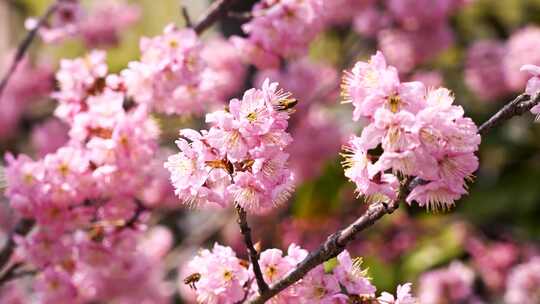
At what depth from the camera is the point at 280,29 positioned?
1.85 meters

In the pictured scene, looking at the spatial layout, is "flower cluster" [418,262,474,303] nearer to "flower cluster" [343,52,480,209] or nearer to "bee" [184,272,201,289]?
"bee" [184,272,201,289]

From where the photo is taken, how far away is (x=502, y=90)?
3.58 m

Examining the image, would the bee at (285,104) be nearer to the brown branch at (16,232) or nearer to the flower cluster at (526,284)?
the brown branch at (16,232)

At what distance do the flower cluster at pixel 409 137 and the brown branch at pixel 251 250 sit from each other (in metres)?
0.17

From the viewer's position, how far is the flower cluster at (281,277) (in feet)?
3.66

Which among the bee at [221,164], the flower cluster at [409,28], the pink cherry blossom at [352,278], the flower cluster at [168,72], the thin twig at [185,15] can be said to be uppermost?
the thin twig at [185,15]

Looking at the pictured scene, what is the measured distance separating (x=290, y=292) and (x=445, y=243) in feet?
7.08

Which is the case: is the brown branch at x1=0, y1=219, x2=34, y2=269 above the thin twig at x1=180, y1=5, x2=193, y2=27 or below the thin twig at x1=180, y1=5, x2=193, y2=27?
below

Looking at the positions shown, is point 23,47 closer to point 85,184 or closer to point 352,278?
point 85,184

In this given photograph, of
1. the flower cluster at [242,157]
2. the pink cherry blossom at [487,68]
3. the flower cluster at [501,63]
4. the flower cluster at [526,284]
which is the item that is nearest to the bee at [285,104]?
the flower cluster at [242,157]

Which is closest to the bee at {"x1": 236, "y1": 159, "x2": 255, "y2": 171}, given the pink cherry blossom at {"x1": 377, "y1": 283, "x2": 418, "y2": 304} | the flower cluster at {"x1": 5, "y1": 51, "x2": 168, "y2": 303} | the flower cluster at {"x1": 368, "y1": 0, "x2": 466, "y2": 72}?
the pink cherry blossom at {"x1": 377, "y1": 283, "x2": 418, "y2": 304}

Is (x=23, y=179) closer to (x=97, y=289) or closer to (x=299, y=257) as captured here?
(x=299, y=257)

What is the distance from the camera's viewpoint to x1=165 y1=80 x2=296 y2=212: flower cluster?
41.6 inches

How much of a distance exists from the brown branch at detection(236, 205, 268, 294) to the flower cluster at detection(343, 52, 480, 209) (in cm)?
17
